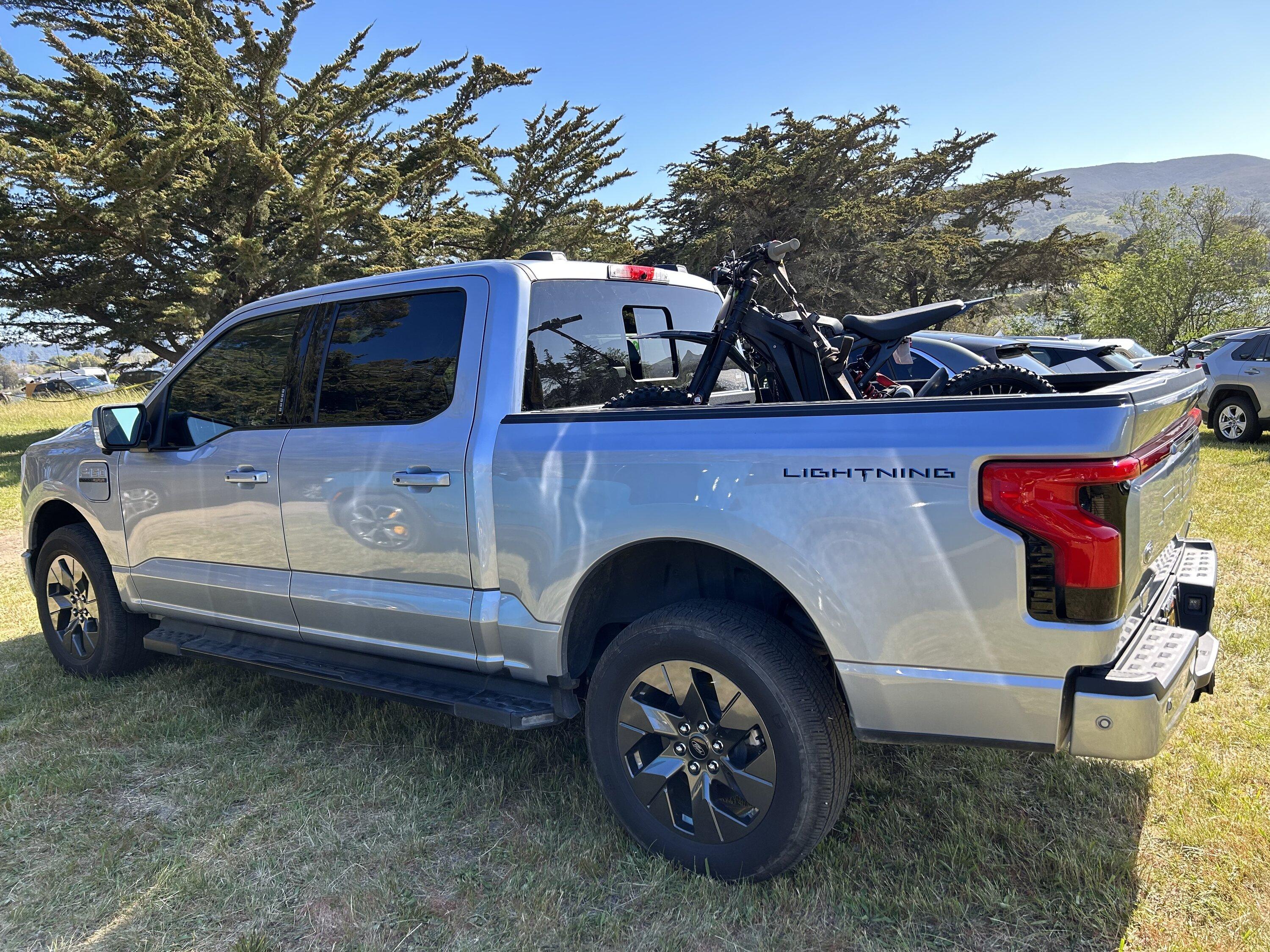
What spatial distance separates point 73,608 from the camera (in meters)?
4.79

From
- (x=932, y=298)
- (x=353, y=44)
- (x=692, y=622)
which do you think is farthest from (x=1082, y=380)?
(x=932, y=298)

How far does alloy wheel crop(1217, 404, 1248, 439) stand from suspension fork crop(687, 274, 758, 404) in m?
11.7

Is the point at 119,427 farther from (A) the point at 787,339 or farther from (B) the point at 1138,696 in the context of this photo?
(B) the point at 1138,696

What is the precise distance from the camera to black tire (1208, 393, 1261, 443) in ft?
40.2

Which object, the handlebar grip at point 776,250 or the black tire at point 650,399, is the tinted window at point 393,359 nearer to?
the black tire at point 650,399

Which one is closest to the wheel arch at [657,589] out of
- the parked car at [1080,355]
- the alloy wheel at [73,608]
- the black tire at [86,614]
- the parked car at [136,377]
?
the black tire at [86,614]

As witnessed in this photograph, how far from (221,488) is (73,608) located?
68.8 inches

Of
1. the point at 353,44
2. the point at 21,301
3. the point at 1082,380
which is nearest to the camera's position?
the point at 1082,380

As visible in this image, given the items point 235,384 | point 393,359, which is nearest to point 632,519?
point 393,359

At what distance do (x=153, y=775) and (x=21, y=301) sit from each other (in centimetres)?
1796

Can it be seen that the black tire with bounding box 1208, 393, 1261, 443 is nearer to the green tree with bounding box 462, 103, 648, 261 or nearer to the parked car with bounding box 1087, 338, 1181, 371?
the parked car with bounding box 1087, 338, 1181, 371

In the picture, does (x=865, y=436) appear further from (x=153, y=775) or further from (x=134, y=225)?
(x=134, y=225)

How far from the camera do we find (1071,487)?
2037mm

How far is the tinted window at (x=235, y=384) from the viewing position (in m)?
3.78
